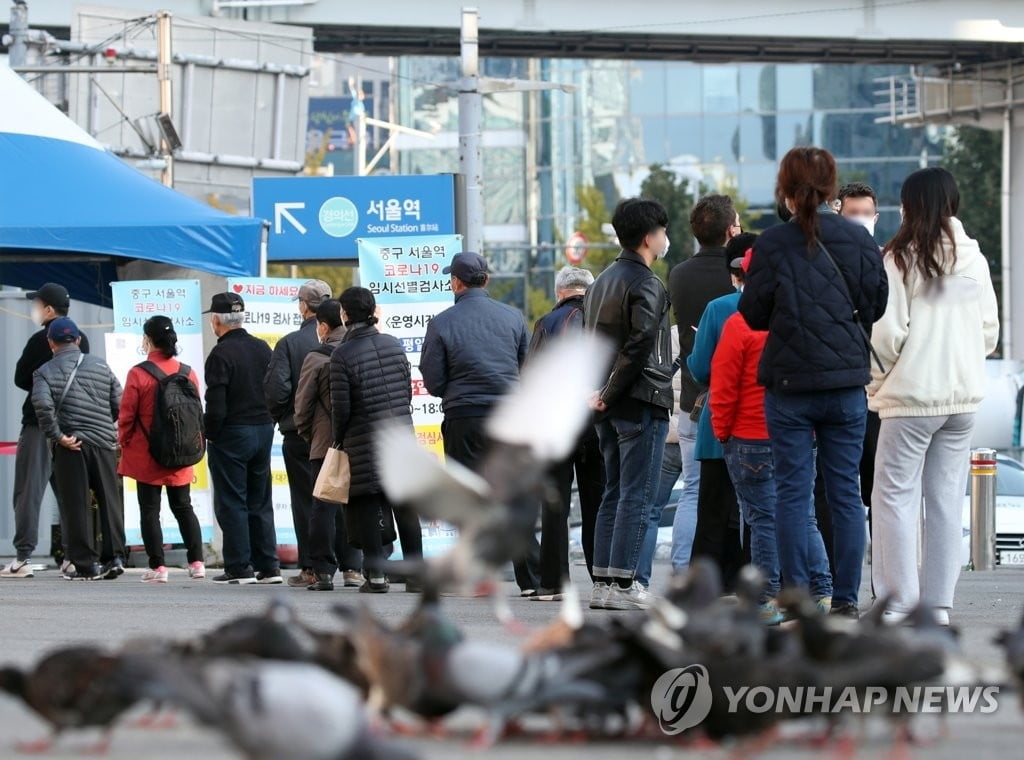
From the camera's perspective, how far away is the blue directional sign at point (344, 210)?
19.0 m

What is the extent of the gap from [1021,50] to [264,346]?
3221 centimetres

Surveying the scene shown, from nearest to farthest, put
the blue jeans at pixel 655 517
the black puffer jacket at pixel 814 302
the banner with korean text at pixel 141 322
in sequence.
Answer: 1. the black puffer jacket at pixel 814 302
2. the blue jeans at pixel 655 517
3. the banner with korean text at pixel 141 322

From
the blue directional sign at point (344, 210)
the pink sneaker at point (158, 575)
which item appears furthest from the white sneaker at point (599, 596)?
the blue directional sign at point (344, 210)

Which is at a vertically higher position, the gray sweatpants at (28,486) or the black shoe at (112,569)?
the gray sweatpants at (28,486)

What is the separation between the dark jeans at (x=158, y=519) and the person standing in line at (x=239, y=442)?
0.49m

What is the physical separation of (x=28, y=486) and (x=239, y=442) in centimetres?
217

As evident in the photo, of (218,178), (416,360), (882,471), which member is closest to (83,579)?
(416,360)

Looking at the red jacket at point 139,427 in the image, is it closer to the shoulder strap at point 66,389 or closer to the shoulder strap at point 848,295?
the shoulder strap at point 66,389

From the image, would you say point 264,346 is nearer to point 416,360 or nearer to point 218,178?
point 416,360

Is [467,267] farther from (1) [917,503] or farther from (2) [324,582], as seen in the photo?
(1) [917,503]

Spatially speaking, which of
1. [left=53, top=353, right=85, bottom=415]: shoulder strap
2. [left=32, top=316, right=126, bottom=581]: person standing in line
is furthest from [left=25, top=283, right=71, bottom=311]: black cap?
[left=53, top=353, right=85, bottom=415]: shoulder strap

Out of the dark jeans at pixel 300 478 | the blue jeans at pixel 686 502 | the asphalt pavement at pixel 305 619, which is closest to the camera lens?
the asphalt pavement at pixel 305 619

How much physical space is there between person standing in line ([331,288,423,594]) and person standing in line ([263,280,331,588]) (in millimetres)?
981

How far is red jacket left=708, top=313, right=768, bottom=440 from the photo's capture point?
9109mm
